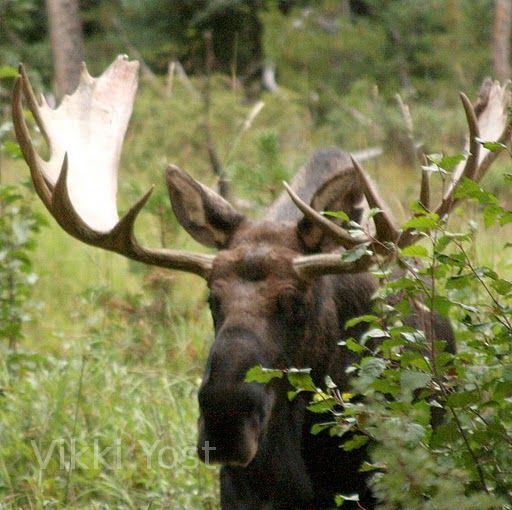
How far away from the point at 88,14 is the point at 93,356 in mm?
15999

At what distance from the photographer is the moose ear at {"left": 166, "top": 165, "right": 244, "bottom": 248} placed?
5.35 metres

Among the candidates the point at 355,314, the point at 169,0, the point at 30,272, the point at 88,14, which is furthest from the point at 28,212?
the point at 88,14


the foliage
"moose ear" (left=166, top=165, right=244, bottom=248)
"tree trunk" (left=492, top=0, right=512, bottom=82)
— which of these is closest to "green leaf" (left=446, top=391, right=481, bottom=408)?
"moose ear" (left=166, top=165, right=244, bottom=248)

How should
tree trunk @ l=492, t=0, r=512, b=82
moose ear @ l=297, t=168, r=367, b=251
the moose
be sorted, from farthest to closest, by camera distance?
tree trunk @ l=492, t=0, r=512, b=82, moose ear @ l=297, t=168, r=367, b=251, the moose

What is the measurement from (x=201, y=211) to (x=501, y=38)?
11.8 meters

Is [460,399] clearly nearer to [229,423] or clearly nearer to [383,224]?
[229,423]

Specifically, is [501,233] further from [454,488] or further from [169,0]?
[169,0]

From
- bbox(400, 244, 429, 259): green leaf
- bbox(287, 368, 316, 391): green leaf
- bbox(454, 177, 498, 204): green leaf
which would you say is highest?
bbox(454, 177, 498, 204): green leaf

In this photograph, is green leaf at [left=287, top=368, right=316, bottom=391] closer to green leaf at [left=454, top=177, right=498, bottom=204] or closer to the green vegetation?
the green vegetation

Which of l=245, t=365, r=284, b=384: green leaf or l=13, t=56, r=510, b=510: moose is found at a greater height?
l=245, t=365, r=284, b=384: green leaf

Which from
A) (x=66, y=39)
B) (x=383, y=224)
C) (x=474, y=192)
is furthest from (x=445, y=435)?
(x=66, y=39)

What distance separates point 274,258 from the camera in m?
4.95

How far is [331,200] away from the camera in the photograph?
514 cm

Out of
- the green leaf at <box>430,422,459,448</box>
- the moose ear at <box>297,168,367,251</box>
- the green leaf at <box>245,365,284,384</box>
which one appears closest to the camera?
the green leaf at <box>430,422,459,448</box>
